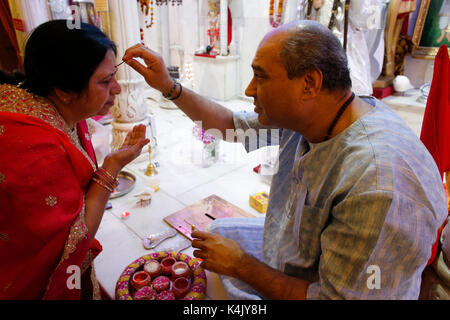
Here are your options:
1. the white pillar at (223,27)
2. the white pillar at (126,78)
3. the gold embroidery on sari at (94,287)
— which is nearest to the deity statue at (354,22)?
the white pillar at (223,27)

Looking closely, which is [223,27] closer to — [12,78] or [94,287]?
[12,78]

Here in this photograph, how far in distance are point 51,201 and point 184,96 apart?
0.97m

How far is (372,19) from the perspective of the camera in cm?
402

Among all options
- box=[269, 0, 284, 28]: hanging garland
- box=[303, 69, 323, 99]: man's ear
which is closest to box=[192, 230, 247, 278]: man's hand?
box=[303, 69, 323, 99]: man's ear

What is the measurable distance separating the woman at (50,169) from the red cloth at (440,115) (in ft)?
5.72

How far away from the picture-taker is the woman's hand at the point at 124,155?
150 cm

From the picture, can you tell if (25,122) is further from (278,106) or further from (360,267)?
(360,267)

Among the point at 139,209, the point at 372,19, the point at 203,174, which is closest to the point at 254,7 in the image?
Result: the point at 372,19

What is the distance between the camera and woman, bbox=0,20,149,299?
117 cm

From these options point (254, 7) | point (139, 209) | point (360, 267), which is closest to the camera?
point (360, 267)

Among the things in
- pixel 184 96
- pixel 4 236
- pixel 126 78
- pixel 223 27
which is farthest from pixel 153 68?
pixel 223 27

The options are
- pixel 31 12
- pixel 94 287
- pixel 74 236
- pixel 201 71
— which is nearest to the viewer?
pixel 74 236

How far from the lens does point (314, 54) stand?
43.9 inches

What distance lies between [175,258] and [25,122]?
1160mm
